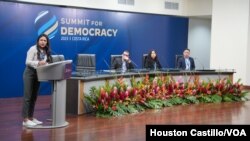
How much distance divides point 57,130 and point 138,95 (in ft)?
7.41

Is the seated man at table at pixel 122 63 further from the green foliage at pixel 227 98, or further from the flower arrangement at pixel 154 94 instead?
the green foliage at pixel 227 98

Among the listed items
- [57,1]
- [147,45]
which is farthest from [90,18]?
[147,45]

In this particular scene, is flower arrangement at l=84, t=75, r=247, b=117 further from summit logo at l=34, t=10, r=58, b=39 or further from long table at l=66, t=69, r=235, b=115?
summit logo at l=34, t=10, r=58, b=39

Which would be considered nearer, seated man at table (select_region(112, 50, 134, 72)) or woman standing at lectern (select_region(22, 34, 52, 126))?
woman standing at lectern (select_region(22, 34, 52, 126))

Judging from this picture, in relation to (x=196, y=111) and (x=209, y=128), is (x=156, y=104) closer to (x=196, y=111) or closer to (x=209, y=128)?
(x=196, y=111)

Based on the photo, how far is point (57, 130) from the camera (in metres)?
5.79

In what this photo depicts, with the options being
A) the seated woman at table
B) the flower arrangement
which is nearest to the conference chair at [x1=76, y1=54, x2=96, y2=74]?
the flower arrangement

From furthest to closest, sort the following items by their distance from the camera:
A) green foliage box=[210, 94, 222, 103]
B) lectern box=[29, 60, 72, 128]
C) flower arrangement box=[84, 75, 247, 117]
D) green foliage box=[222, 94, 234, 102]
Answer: green foliage box=[222, 94, 234, 102], green foliage box=[210, 94, 222, 103], flower arrangement box=[84, 75, 247, 117], lectern box=[29, 60, 72, 128]

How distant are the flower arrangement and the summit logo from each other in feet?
9.05

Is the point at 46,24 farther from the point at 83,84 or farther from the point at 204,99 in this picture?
the point at 204,99

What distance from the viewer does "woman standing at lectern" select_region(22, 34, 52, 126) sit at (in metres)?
5.71

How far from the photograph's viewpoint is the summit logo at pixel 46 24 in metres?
9.39

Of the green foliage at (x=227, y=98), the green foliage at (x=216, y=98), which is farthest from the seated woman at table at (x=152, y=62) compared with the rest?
the green foliage at (x=227, y=98)

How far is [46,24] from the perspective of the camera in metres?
9.55
